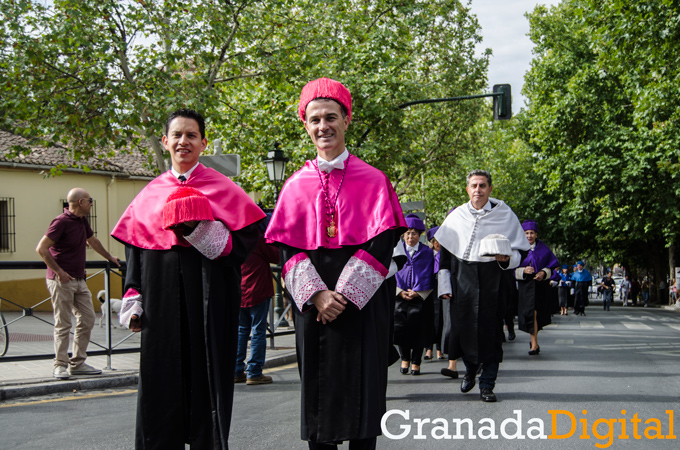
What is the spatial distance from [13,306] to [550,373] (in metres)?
6.77

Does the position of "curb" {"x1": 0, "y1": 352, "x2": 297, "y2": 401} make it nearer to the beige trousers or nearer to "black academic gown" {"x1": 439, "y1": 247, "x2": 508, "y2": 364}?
the beige trousers

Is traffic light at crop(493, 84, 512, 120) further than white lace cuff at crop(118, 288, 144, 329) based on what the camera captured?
Yes

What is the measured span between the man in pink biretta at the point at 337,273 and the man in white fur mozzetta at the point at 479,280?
11.6ft

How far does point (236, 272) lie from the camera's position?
4.28 metres

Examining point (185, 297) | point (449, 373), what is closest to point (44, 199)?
point (449, 373)

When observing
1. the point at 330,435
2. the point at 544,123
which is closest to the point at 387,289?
the point at 330,435

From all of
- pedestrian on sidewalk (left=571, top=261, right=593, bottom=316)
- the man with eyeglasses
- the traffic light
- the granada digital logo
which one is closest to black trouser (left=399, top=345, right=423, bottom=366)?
the granada digital logo

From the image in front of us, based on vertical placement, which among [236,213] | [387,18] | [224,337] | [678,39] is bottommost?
[224,337]

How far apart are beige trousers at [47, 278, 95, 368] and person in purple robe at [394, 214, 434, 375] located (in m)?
3.73

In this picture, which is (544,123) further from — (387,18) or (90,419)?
(90,419)

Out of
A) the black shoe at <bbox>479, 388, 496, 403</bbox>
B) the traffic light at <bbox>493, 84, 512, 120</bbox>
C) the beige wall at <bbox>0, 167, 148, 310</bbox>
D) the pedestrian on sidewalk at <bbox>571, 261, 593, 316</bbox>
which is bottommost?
the pedestrian on sidewalk at <bbox>571, 261, 593, 316</bbox>

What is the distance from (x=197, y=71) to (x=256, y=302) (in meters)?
10.00

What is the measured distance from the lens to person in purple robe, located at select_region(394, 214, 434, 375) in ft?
30.3

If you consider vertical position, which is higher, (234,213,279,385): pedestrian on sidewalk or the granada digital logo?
(234,213,279,385): pedestrian on sidewalk
